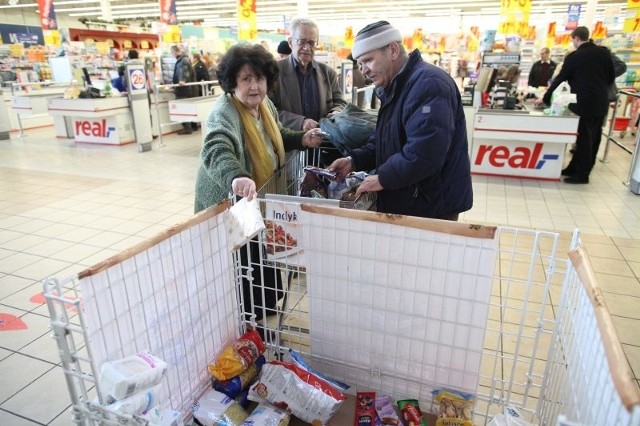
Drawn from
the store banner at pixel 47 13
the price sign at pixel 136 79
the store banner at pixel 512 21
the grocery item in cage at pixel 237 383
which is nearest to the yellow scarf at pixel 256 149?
the grocery item in cage at pixel 237 383

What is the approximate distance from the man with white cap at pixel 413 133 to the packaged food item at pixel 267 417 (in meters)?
0.95

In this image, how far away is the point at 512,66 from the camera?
6.66 m

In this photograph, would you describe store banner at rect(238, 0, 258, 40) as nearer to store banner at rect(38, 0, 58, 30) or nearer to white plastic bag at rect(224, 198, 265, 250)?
store banner at rect(38, 0, 58, 30)

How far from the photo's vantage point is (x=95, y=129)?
825 centimetres

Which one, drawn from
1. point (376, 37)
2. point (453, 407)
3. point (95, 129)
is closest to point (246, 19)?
point (95, 129)

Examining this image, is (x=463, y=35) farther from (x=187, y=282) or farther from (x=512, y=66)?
(x=187, y=282)

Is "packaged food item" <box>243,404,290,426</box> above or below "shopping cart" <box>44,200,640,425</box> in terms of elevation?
below

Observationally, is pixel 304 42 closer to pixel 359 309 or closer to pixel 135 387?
pixel 359 309

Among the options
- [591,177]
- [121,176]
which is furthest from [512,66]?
[121,176]

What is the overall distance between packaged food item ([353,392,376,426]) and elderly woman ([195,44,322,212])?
1.02m

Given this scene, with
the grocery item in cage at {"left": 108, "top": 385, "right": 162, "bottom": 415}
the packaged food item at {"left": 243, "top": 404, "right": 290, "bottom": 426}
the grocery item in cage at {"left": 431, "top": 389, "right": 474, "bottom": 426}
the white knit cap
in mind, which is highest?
the white knit cap

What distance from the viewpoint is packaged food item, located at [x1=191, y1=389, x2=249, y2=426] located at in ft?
5.57

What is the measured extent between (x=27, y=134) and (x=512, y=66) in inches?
376

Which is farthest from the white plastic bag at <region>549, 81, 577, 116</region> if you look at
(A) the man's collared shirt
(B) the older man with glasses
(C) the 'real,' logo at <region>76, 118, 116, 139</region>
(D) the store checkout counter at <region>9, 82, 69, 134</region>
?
(D) the store checkout counter at <region>9, 82, 69, 134</region>
